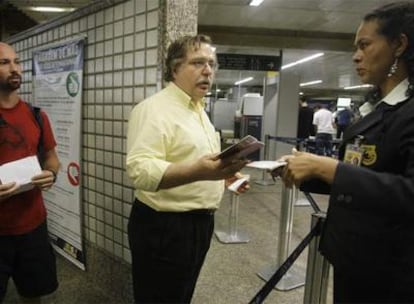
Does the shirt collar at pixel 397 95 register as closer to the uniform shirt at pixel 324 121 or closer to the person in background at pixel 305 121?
the person in background at pixel 305 121

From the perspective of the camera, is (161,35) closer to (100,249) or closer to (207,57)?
(207,57)

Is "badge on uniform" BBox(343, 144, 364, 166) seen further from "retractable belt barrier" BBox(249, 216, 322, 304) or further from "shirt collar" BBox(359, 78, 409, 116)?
"retractable belt barrier" BBox(249, 216, 322, 304)

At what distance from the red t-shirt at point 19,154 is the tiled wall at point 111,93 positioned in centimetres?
45

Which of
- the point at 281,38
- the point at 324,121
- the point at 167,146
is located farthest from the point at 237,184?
the point at 324,121

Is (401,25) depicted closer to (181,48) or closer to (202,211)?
(181,48)

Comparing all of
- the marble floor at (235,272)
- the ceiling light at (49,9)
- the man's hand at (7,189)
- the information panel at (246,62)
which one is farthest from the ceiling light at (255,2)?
the man's hand at (7,189)

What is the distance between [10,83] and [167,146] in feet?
2.96

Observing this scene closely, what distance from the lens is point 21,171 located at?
1.48m

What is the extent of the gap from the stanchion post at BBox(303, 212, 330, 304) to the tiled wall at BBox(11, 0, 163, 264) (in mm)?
1031

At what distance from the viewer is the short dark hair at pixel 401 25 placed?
946 millimetres

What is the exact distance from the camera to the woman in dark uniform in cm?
83

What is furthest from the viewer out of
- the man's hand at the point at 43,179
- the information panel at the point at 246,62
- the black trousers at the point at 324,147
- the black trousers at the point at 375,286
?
the information panel at the point at 246,62

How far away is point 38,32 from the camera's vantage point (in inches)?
103

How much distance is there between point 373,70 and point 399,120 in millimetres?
216
